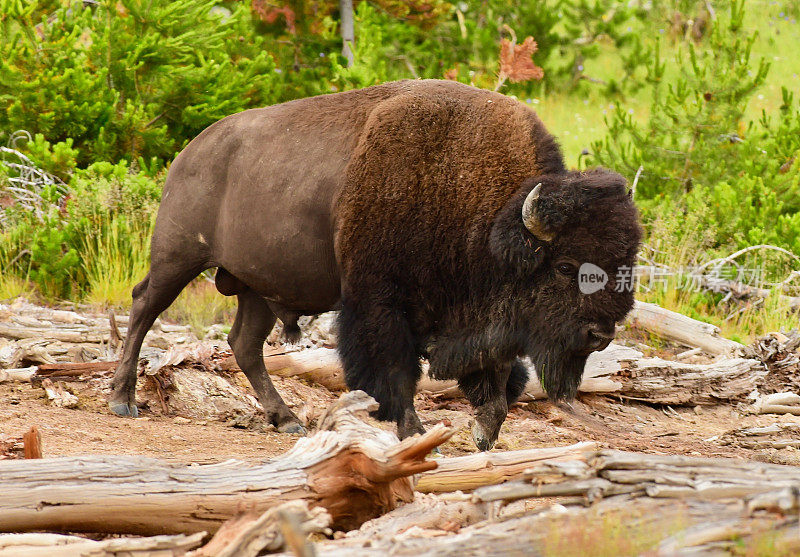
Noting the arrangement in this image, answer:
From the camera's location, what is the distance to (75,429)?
5535mm

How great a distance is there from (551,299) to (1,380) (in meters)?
3.89

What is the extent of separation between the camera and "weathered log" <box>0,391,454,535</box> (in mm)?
3350

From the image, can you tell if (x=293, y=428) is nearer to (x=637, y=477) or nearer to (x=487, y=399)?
(x=487, y=399)

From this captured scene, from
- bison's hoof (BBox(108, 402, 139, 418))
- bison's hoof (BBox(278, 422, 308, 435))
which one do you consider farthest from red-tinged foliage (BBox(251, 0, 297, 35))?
bison's hoof (BBox(278, 422, 308, 435))

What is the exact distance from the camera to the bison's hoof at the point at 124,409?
252 inches

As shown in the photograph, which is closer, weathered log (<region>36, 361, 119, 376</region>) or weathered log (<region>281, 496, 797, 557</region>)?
weathered log (<region>281, 496, 797, 557</region>)

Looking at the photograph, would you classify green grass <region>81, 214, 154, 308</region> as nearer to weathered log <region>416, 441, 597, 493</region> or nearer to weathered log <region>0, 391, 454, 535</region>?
weathered log <region>0, 391, 454, 535</region>

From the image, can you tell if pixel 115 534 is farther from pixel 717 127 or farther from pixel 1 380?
pixel 717 127

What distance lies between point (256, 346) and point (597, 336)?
259 centimetres

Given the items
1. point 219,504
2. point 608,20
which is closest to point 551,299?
point 219,504

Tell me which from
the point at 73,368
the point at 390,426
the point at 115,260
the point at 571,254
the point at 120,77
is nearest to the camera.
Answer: the point at 571,254

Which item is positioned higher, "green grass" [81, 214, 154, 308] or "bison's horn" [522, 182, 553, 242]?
"bison's horn" [522, 182, 553, 242]

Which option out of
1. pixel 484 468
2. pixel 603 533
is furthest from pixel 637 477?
pixel 484 468

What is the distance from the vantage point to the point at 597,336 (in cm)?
505
